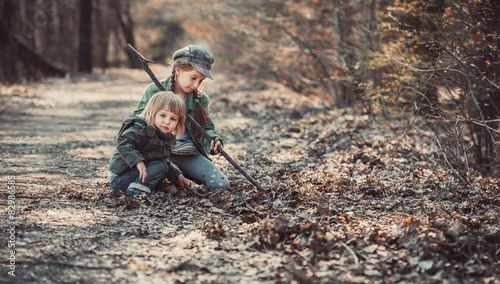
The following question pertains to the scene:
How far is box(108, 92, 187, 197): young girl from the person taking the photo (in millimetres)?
4645

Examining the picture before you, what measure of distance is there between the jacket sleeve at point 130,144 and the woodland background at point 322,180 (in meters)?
0.42

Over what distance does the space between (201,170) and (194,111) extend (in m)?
0.66

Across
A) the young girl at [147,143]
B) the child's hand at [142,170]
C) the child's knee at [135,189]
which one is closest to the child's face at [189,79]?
the young girl at [147,143]

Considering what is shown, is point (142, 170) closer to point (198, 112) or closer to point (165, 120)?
point (165, 120)

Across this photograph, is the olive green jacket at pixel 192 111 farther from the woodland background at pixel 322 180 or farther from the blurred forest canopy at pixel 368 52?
the blurred forest canopy at pixel 368 52

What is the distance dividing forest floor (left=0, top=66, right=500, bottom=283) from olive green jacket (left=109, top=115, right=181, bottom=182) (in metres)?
0.37

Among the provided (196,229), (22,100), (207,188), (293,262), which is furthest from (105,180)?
(22,100)

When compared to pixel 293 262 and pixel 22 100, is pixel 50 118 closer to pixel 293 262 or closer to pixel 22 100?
pixel 22 100

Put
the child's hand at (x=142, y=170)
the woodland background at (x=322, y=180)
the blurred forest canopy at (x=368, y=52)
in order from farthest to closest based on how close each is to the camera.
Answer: the blurred forest canopy at (x=368, y=52) < the child's hand at (x=142, y=170) < the woodland background at (x=322, y=180)

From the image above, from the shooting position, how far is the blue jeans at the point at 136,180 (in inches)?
187

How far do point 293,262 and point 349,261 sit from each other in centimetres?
40

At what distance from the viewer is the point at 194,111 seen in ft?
17.3

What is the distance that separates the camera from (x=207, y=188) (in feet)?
16.7

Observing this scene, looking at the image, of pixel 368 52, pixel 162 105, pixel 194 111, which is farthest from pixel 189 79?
pixel 368 52
